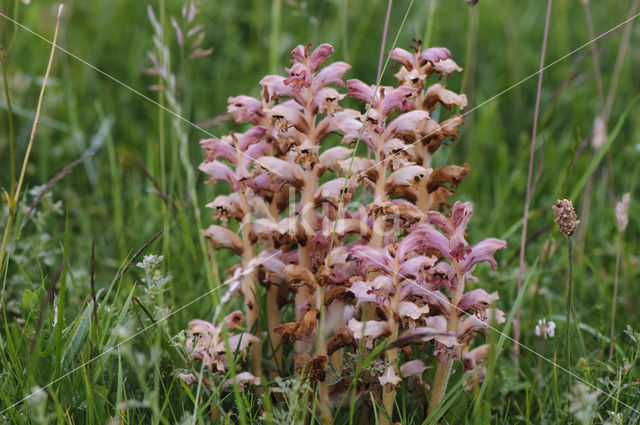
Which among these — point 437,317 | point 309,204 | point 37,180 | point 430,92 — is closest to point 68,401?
point 309,204

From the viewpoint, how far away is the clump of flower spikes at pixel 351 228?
5.85ft

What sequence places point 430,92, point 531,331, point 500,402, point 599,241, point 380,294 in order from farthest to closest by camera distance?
point 599,241
point 531,331
point 500,402
point 430,92
point 380,294

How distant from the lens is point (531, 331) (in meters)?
2.81

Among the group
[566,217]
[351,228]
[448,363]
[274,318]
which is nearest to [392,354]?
[448,363]

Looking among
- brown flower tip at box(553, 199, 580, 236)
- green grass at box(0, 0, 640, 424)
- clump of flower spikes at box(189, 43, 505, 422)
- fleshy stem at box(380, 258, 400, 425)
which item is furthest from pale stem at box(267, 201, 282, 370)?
brown flower tip at box(553, 199, 580, 236)

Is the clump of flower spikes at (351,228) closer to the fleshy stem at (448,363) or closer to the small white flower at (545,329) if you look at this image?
the fleshy stem at (448,363)

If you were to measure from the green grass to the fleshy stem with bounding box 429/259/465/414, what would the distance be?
73 mm

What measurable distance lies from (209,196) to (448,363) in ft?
6.26

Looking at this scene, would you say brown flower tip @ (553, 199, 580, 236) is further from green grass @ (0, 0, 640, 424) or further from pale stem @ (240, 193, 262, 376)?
pale stem @ (240, 193, 262, 376)

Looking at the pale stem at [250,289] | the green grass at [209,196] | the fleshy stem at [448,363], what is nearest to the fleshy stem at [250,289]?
the pale stem at [250,289]

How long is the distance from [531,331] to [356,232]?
127 centimetres

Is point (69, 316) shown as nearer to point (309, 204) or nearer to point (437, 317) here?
point (309, 204)

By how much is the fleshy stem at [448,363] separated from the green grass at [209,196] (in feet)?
0.24

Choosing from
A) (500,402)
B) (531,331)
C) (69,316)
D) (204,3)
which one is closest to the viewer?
(500,402)
